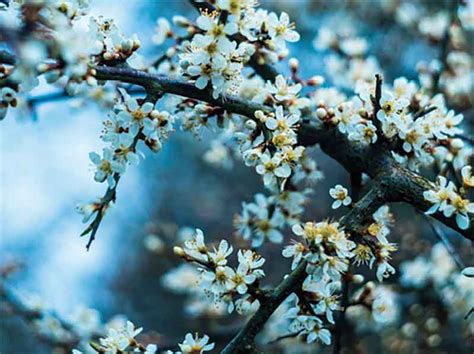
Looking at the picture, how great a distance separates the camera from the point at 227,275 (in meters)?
1.89

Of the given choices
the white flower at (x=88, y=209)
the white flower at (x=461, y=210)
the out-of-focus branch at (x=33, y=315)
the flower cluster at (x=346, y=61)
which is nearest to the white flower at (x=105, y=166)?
the white flower at (x=88, y=209)

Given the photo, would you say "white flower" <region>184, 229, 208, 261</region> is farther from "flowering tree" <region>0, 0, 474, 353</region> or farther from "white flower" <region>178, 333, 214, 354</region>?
"white flower" <region>178, 333, 214, 354</region>

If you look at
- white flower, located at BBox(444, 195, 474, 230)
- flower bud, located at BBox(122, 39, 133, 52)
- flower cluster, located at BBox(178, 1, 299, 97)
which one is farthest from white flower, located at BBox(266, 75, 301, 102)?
white flower, located at BBox(444, 195, 474, 230)

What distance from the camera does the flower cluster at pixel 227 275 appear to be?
1.89 m

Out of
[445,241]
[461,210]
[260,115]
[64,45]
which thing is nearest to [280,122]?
[260,115]

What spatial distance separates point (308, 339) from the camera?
2.04 meters

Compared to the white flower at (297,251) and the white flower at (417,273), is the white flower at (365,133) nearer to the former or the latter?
the white flower at (297,251)

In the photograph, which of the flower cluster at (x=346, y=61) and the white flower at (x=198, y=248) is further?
the flower cluster at (x=346, y=61)

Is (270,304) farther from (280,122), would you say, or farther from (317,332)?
(280,122)

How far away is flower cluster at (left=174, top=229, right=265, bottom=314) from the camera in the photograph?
1888 millimetres

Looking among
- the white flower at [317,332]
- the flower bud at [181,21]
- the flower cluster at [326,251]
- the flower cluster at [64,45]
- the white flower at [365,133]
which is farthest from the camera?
the flower bud at [181,21]

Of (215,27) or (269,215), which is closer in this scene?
(215,27)

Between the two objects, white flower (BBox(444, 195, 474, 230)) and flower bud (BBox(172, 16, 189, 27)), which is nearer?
white flower (BBox(444, 195, 474, 230))

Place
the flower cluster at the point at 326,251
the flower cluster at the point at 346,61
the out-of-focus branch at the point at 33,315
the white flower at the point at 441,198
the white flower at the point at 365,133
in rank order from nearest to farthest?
the flower cluster at the point at 326,251 < the white flower at the point at 441,198 < the white flower at the point at 365,133 < the out-of-focus branch at the point at 33,315 < the flower cluster at the point at 346,61
